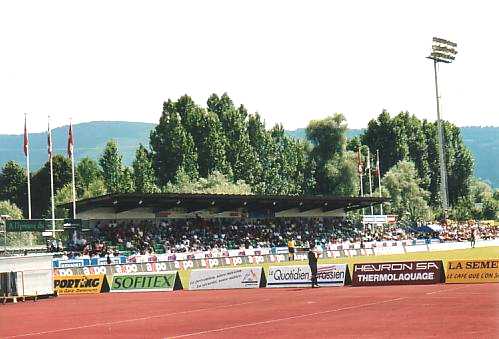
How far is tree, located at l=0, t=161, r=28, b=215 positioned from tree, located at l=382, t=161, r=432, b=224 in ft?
190

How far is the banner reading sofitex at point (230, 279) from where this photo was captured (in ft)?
147

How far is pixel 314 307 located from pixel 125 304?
407 inches

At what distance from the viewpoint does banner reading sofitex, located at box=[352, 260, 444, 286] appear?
40281 millimetres

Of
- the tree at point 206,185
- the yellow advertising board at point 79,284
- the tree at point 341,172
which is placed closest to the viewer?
the yellow advertising board at point 79,284

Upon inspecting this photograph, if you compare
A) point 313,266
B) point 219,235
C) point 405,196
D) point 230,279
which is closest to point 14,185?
point 405,196

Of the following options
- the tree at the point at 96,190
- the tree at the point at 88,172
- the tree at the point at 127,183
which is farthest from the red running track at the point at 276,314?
the tree at the point at 88,172

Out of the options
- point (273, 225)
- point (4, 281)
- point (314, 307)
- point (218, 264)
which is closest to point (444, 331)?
point (314, 307)

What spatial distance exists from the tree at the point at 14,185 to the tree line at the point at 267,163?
162 millimetres

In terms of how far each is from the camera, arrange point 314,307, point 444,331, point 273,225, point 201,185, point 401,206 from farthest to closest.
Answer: point 401,206
point 201,185
point 273,225
point 314,307
point 444,331

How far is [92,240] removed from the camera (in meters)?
68.5

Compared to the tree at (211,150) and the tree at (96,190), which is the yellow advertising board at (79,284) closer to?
the tree at (211,150)

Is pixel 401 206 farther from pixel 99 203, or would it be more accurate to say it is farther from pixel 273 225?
pixel 99 203

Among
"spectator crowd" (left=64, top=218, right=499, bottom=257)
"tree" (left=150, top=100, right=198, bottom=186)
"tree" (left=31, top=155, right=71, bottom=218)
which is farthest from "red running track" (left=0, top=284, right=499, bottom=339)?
"tree" (left=31, top=155, right=71, bottom=218)

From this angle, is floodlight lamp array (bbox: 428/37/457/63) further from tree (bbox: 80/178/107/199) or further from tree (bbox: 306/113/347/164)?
tree (bbox: 80/178/107/199)
